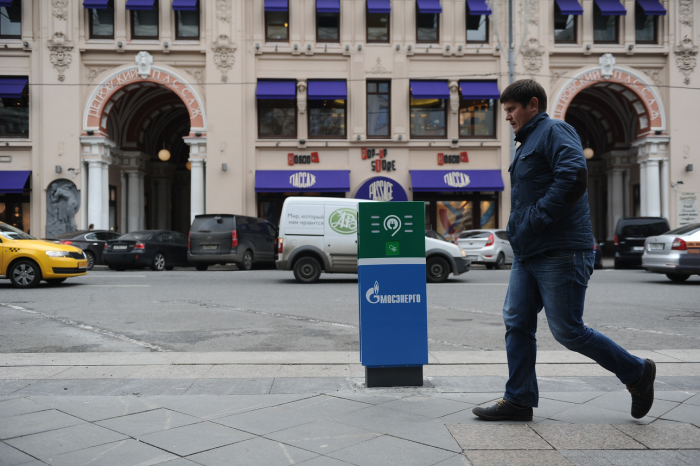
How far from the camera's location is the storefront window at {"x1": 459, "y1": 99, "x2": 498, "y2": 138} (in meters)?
26.4

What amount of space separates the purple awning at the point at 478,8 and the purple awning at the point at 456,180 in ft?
21.1

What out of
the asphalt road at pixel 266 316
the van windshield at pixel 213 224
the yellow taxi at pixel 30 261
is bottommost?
the asphalt road at pixel 266 316

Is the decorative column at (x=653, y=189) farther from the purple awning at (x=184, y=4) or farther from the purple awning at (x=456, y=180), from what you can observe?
the purple awning at (x=184, y=4)

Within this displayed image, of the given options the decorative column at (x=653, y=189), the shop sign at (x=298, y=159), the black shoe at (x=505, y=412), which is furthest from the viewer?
the decorative column at (x=653, y=189)

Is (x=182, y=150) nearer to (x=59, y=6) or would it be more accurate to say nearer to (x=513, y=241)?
(x=59, y=6)

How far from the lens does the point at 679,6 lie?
25969 millimetres

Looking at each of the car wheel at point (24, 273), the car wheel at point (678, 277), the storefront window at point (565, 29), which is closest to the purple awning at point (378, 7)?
the storefront window at point (565, 29)

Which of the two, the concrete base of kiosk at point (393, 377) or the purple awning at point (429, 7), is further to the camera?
the purple awning at point (429, 7)

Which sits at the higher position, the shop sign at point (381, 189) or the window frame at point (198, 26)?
the window frame at point (198, 26)

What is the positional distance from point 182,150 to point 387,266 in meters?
35.6

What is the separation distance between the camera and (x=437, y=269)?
49.7 ft

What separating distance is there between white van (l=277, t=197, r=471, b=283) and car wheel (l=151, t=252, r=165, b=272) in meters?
7.12

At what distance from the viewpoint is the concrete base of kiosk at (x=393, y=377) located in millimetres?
4777

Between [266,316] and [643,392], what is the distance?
6.15 m
